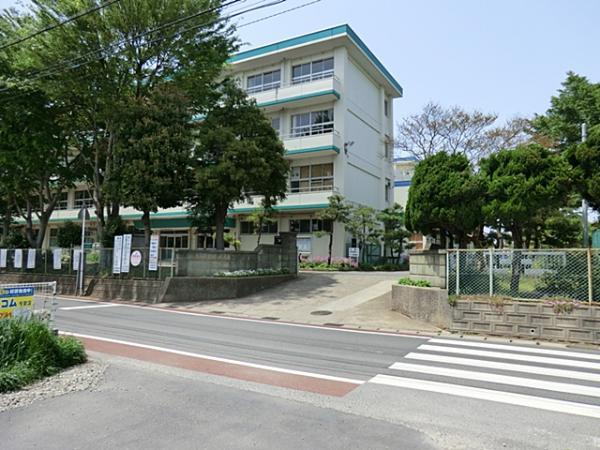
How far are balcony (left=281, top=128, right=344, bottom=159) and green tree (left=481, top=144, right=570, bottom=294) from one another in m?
15.4

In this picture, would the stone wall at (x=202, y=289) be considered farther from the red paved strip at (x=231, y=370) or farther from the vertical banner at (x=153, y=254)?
the red paved strip at (x=231, y=370)

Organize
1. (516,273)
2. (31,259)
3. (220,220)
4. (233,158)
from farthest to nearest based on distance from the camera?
(31,259) < (220,220) < (233,158) < (516,273)

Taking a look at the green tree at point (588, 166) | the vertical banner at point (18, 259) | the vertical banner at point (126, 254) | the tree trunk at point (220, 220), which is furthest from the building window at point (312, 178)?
the green tree at point (588, 166)

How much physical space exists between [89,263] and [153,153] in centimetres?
651

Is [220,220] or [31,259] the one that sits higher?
[220,220]

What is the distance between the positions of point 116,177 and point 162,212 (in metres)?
14.9

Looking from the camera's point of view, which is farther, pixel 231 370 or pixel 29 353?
pixel 231 370

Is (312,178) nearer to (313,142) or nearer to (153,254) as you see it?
(313,142)

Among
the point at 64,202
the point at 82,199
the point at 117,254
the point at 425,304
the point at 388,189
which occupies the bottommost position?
the point at 425,304

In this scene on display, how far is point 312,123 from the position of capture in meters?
28.5

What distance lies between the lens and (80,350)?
6.51 metres

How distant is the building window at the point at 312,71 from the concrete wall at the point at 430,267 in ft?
61.4

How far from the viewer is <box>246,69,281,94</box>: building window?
3019cm

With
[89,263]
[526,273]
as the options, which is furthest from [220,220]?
[526,273]
